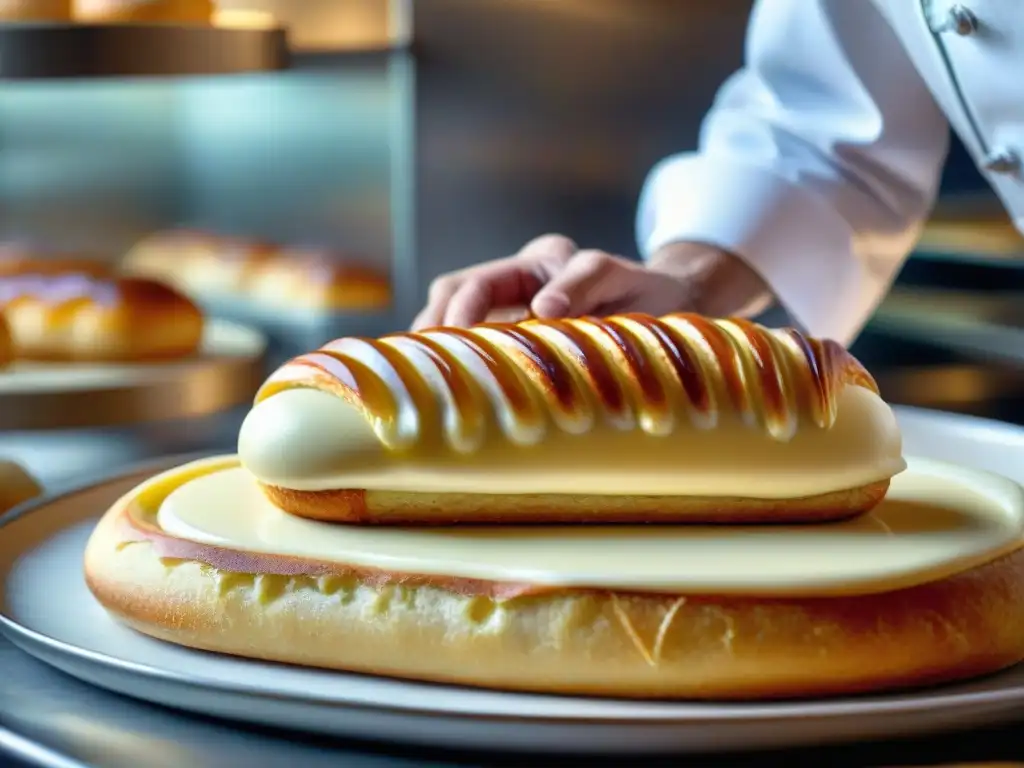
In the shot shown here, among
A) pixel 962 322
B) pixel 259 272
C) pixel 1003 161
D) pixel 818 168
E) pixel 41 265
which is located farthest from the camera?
pixel 259 272

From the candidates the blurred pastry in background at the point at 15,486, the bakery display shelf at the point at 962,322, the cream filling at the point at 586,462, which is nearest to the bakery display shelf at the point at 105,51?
the blurred pastry in background at the point at 15,486

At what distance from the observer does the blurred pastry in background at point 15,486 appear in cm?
78

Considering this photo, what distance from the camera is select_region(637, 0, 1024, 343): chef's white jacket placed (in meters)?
1.21

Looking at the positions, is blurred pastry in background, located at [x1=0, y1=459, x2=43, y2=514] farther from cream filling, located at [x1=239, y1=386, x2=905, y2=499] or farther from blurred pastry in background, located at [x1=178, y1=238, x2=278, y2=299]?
blurred pastry in background, located at [x1=178, y1=238, x2=278, y2=299]

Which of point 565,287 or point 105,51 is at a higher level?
point 105,51

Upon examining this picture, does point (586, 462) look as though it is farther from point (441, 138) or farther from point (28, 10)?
point (441, 138)

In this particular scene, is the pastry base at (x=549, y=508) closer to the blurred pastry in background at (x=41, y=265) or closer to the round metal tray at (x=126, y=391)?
the round metal tray at (x=126, y=391)

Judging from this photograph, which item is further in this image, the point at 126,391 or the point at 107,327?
the point at 107,327

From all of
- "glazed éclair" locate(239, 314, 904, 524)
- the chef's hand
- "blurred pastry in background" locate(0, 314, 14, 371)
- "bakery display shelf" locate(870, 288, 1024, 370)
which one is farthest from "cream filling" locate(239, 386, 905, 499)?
"bakery display shelf" locate(870, 288, 1024, 370)

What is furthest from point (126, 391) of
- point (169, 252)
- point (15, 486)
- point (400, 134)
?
point (169, 252)

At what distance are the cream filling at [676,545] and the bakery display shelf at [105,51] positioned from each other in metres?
0.60

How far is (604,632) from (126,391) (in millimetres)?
753

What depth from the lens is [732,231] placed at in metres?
1.20

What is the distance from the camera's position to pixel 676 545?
52 centimetres
